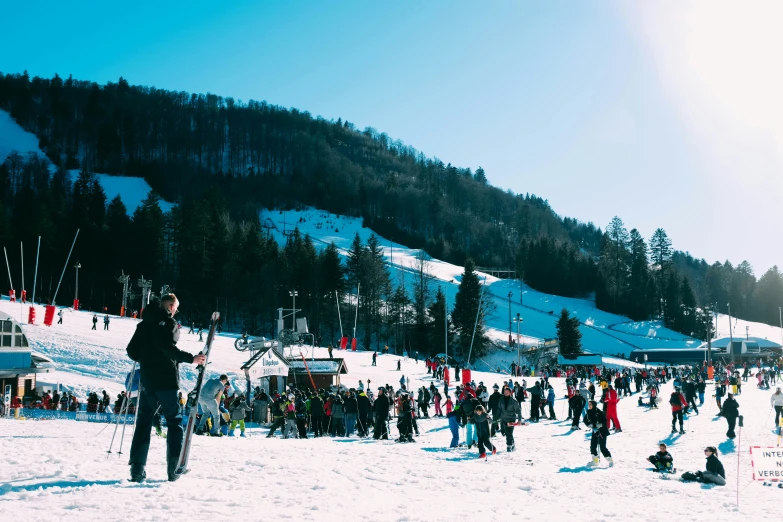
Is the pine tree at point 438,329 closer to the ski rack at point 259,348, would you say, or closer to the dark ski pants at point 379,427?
the ski rack at point 259,348

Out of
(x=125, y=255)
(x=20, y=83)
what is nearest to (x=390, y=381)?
(x=125, y=255)

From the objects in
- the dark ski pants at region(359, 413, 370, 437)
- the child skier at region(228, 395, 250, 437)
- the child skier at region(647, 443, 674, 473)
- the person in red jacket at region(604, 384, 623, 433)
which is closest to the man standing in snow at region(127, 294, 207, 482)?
the child skier at region(647, 443, 674, 473)

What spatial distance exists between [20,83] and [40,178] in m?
54.3

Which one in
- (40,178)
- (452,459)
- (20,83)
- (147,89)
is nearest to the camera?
(452,459)

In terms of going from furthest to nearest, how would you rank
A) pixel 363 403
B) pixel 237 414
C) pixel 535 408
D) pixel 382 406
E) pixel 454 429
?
pixel 535 408, pixel 363 403, pixel 237 414, pixel 382 406, pixel 454 429

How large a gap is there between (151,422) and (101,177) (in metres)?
137

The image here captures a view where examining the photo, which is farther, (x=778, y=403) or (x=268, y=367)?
(x=268, y=367)

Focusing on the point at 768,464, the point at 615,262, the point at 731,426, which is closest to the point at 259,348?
the point at 731,426

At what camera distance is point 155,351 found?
18.6ft

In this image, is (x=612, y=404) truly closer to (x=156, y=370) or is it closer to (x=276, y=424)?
(x=276, y=424)

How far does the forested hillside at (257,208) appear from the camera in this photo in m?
71.4

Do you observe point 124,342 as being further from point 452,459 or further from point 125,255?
point 125,255

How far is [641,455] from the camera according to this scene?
15133 millimetres

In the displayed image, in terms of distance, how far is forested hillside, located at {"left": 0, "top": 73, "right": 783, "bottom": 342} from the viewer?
234ft
